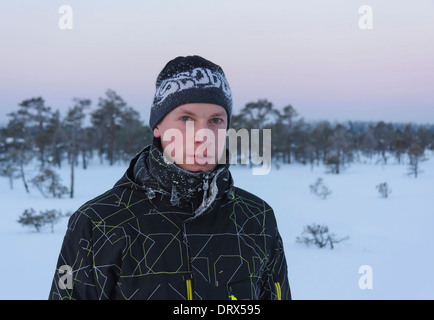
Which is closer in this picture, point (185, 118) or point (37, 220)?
point (185, 118)

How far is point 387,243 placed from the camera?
11.8 metres

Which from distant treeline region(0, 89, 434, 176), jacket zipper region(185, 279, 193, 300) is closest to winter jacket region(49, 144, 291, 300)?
jacket zipper region(185, 279, 193, 300)

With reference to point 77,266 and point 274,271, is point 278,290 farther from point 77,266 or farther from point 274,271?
point 77,266

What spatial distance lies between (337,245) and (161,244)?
11.1m

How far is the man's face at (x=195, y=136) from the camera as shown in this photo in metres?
1.68

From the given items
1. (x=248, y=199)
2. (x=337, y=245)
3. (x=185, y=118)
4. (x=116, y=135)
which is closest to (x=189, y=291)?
(x=248, y=199)

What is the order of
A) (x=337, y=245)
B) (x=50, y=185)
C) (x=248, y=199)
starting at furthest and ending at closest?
(x=50, y=185) → (x=337, y=245) → (x=248, y=199)

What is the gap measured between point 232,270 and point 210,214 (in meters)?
0.28

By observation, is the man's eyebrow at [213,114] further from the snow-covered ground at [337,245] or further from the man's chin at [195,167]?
the snow-covered ground at [337,245]

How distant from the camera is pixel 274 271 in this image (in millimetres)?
2008

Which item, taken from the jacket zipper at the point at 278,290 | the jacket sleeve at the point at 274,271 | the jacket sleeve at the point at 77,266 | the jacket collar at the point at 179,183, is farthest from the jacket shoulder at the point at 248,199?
the jacket sleeve at the point at 77,266

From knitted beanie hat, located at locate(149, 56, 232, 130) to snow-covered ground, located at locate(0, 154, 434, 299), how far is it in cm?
631

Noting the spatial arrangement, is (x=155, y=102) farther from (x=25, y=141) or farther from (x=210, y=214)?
(x=25, y=141)
